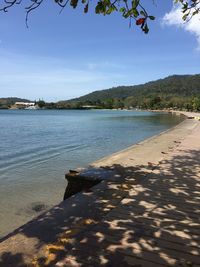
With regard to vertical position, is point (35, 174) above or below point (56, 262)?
below

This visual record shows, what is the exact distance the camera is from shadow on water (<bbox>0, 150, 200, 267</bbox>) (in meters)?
3.55

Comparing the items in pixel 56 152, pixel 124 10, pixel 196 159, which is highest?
pixel 124 10

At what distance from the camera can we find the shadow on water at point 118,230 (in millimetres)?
3549

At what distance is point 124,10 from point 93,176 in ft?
11.8

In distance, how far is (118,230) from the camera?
4262 millimetres

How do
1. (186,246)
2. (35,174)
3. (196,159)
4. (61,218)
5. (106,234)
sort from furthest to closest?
(35,174)
(196,159)
(61,218)
(106,234)
(186,246)

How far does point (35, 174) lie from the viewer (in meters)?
13.2

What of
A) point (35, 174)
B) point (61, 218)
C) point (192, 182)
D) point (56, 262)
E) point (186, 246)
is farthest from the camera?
point (35, 174)

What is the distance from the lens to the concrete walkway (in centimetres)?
355

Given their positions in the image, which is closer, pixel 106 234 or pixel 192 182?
pixel 106 234

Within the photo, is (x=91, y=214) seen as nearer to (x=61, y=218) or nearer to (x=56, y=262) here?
(x=61, y=218)

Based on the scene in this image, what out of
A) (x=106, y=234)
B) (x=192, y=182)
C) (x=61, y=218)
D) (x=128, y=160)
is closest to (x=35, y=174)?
(x=128, y=160)

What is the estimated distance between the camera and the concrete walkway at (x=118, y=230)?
11.6ft

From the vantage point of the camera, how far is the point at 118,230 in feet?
14.0
